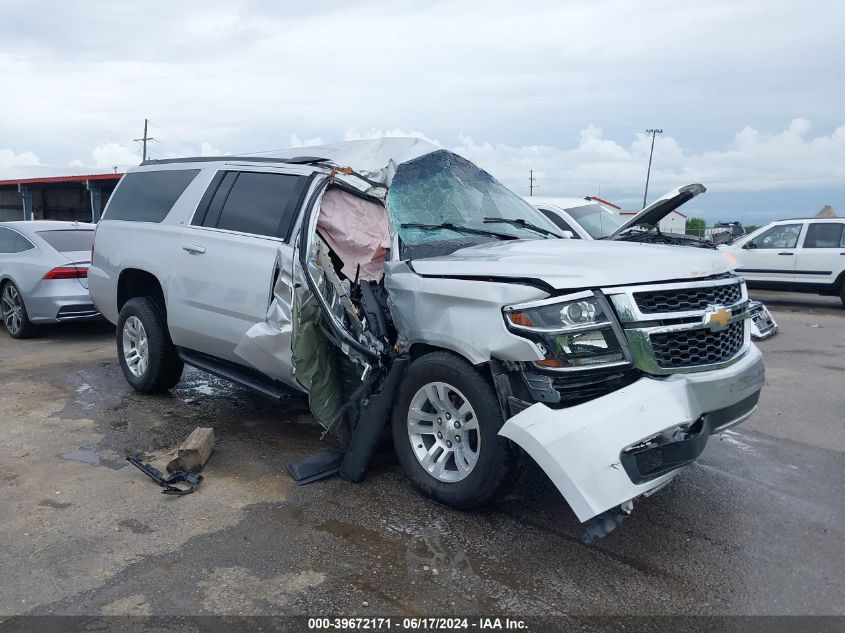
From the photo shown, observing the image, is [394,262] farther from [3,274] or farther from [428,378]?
[3,274]

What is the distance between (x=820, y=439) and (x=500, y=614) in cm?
373

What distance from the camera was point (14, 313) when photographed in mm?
9445

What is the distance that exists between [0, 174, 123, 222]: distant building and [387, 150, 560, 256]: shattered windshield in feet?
99.7

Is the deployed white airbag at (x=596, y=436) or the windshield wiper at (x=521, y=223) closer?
the deployed white airbag at (x=596, y=436)

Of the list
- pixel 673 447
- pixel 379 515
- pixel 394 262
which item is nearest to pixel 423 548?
pixel 379 515

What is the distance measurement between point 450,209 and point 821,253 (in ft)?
38.8

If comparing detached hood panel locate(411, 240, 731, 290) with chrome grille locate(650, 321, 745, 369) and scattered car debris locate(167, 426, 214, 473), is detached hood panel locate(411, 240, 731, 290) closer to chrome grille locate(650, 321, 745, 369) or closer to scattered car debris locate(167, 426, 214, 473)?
chrome grille locate(650, 321, 745, 369)

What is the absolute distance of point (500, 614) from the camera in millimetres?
3043

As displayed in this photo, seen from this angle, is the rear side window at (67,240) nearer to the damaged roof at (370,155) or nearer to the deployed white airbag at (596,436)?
the damaged roof at (370,155)

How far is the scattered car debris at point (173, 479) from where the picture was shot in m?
4.30

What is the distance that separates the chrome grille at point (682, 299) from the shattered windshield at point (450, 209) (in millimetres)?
1364

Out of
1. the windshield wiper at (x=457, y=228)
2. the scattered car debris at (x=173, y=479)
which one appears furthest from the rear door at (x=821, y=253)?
the scattered car debris at (x=173, y=479)

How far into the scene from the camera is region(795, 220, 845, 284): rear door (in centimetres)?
1370

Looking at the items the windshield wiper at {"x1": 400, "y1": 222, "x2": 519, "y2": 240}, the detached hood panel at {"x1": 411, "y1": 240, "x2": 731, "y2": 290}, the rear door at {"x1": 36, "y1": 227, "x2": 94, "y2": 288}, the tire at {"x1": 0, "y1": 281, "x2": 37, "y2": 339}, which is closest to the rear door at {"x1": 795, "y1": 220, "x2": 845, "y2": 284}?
the detached hood panel at {"x1": 411, "y1": 240, "x2": 731, "y2": 290}
